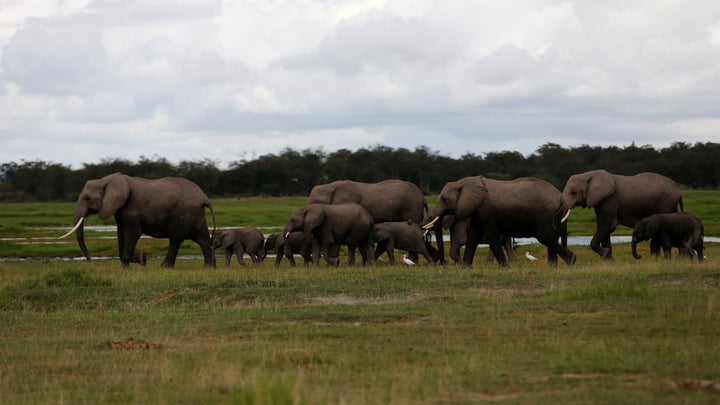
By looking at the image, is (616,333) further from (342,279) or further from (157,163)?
(157,163)

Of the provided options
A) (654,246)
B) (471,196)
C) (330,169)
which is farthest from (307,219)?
(330,169)

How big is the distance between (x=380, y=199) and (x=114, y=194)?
22.0 feet

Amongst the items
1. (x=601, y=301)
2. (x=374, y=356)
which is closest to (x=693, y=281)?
(x=601, y=301)

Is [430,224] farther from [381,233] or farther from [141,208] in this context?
[141,208]

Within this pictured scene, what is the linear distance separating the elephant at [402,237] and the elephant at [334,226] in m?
0.28

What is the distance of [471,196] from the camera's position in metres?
22.5

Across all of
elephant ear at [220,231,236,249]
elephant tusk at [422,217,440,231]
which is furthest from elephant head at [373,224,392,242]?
elephant ear at [220,231,236,249]

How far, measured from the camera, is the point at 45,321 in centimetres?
1485

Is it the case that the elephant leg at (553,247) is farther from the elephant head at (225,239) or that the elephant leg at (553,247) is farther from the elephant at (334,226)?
the elephant head at (225,239)

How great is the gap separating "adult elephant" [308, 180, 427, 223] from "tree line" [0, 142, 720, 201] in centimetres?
7005

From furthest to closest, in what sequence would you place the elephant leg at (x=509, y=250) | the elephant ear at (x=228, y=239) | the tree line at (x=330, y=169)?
the tree line at (x=330, y=169) < the elephant ear at (x=228, y=239) < the elephant leg at (x=509, y=250)

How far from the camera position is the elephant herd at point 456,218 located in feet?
73.7

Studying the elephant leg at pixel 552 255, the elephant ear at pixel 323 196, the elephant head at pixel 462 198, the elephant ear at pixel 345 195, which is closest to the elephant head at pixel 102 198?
the elephant ear at pixel 323 196

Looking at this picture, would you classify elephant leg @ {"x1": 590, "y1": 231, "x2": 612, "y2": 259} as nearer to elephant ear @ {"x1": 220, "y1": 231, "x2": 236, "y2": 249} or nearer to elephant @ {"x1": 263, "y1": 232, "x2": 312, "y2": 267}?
elephant @ {"x1": 263, "y1": 232, "x2": 312, "y2": 267}
